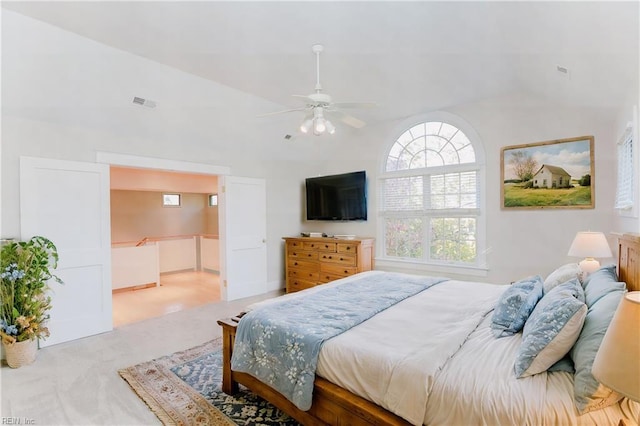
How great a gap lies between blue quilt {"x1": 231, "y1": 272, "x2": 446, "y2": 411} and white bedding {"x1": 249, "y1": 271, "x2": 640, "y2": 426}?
0.10 meters

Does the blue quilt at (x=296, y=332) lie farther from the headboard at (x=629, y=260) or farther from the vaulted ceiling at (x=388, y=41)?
the vaulted ceiling at (x=388, y=41)

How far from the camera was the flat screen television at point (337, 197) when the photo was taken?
17.0 ft

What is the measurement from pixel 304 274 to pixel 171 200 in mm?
5020

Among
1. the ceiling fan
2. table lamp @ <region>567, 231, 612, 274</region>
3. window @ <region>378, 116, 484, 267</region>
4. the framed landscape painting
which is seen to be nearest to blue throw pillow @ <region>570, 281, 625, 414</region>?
table lamp @ <region>567, 231, 612, 274</region>

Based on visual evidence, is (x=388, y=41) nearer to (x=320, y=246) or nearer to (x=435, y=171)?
(x=435, y=171)

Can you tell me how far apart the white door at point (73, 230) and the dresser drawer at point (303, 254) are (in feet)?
9.16

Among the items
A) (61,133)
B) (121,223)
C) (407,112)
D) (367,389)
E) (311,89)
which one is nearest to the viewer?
(367,389)

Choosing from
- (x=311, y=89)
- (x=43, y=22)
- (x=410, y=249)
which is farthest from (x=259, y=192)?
(x=43, y=22)

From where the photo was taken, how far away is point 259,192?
5.50m

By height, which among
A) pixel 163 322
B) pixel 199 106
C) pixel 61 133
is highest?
pixel 199 106

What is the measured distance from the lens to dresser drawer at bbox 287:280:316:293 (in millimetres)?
5359

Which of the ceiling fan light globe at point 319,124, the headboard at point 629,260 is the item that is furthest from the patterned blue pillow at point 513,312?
the ceiling fan light globe at point 319,124

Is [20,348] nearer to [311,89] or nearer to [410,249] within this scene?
[311,89]

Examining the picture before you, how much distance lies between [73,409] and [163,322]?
183 centimetres
